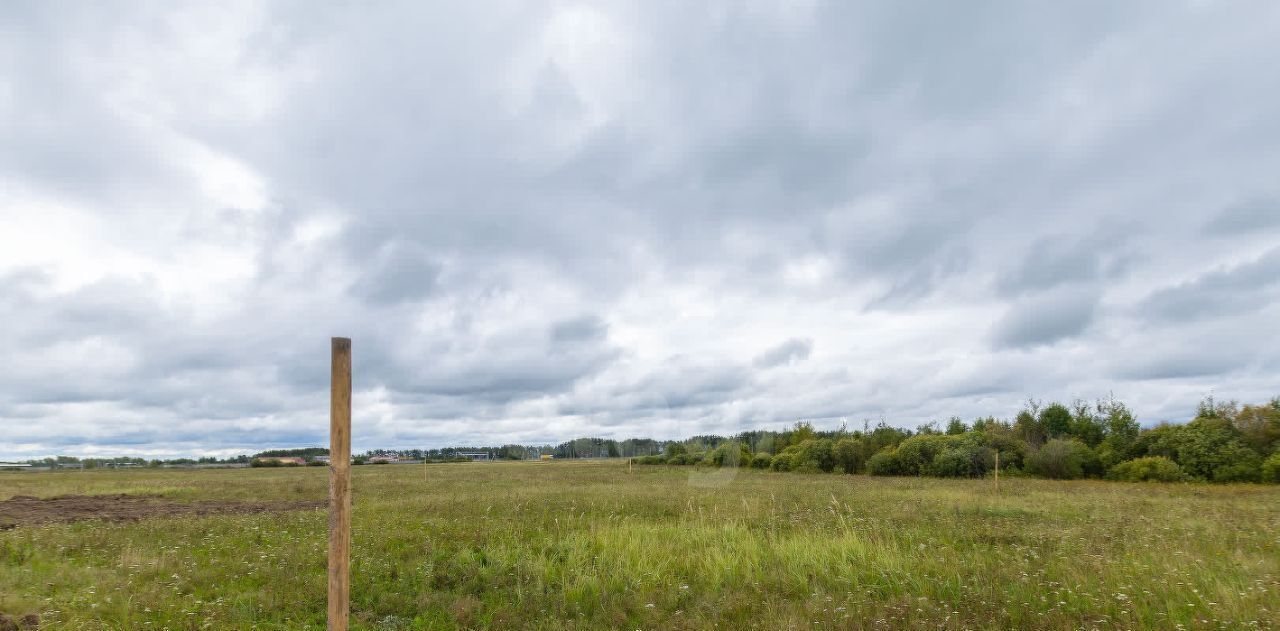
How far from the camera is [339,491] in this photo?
19.0ft

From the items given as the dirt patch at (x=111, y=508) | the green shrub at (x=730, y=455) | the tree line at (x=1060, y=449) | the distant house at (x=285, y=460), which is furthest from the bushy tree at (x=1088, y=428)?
the distant house at (x=285, y=460)

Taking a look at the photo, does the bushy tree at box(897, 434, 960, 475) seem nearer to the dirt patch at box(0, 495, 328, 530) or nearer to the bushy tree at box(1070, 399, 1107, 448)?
the bushy tree at box(1070, 399, 1107, 448)

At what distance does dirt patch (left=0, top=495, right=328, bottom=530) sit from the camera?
54.7 ft

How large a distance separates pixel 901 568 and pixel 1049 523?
23.9ft

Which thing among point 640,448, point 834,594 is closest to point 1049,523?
point 834,594

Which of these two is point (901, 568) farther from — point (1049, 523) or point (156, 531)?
point (156, 531)

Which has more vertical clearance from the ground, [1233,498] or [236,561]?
[236,561]

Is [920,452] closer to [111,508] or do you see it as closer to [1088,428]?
[1088,428]

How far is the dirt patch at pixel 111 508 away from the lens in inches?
656

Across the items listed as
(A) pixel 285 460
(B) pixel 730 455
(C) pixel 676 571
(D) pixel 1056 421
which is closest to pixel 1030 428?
(D) pixel 1056 421

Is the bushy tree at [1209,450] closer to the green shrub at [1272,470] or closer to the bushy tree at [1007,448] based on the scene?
the green shrub at [1272,470]

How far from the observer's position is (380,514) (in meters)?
16.7

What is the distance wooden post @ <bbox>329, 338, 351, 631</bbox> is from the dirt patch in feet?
50.3

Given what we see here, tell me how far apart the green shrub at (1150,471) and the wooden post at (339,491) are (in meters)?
36.7
